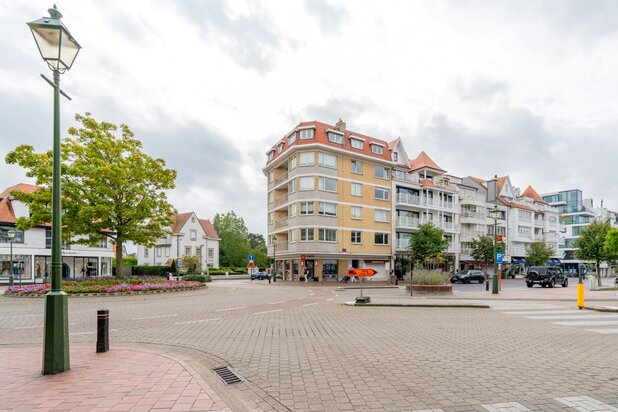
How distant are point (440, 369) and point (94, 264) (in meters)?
46.9

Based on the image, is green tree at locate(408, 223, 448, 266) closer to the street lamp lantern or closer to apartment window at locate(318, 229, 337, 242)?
apartment window at locate(318, 229, 337, 242)

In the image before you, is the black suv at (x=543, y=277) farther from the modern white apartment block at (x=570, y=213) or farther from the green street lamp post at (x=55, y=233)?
the modern white apartment block at (x=570, y=213)

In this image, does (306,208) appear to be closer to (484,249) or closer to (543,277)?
(543,277)

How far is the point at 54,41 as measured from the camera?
6117mm

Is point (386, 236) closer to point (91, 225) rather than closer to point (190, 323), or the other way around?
point (91, 225)

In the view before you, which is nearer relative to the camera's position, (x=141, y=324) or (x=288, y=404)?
(x=288, y=404)

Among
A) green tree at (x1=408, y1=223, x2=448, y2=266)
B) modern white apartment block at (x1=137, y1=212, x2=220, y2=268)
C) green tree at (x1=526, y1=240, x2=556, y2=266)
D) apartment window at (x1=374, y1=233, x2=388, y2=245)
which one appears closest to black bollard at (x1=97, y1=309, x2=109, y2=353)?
green tree at (x1=408, y1=223, x2=448, y2=266)

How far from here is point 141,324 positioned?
36.9ft

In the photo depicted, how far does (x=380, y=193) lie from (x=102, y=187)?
3176 cm

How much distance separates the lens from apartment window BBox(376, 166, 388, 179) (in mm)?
46125

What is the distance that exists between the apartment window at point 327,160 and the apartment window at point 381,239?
32.9 feet

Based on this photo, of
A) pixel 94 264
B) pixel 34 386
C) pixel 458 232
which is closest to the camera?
pixel 34 386

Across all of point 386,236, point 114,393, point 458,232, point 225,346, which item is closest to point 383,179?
point 386,236

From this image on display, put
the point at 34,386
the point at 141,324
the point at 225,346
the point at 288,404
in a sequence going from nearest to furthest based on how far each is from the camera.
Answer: the point at 288,404
the point at 34,386
the point at 225,346
the point at 141,324
